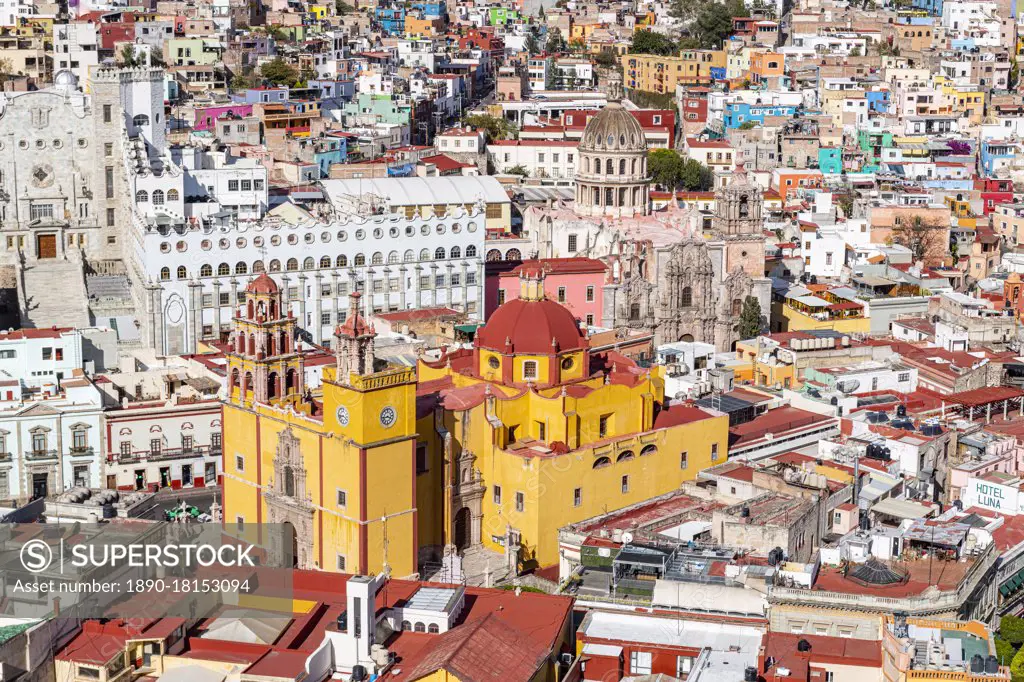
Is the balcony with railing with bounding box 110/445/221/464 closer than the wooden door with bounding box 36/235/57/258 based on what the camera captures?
Yes

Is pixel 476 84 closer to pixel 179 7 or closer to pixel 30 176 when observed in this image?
pixel 179 7

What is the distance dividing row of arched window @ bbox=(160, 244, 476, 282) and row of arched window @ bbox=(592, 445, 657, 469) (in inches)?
967

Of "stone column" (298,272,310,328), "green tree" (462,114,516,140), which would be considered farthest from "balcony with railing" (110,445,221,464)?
"green tree" (462,114,516,140)

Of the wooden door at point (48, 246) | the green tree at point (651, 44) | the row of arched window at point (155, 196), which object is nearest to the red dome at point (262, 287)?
the row of arched window at point (155, 196)

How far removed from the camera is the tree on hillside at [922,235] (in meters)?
103

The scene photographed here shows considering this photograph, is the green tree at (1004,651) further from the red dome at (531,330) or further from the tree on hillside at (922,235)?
the tree on hillside at (922,235)

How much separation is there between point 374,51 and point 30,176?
8078 centimetres

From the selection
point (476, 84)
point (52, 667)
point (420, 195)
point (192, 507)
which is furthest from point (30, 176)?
point (476, 84)

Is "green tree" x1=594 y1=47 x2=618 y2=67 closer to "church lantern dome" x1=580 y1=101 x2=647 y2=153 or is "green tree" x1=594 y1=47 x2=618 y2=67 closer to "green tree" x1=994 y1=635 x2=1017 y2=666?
"church lantern dome" x1=580 y1=101 x2=647 y2=153

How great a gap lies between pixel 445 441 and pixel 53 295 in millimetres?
33815

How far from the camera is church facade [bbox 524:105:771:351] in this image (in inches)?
3366

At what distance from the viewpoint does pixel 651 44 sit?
183000 millimetres

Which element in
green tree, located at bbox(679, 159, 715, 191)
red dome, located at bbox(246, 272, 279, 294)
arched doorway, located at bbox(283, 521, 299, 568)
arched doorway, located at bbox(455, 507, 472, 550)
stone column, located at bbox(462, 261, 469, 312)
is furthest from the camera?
green tree, located at bbox(679, 159, 715, 191)

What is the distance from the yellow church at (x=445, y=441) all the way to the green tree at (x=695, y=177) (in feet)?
205
